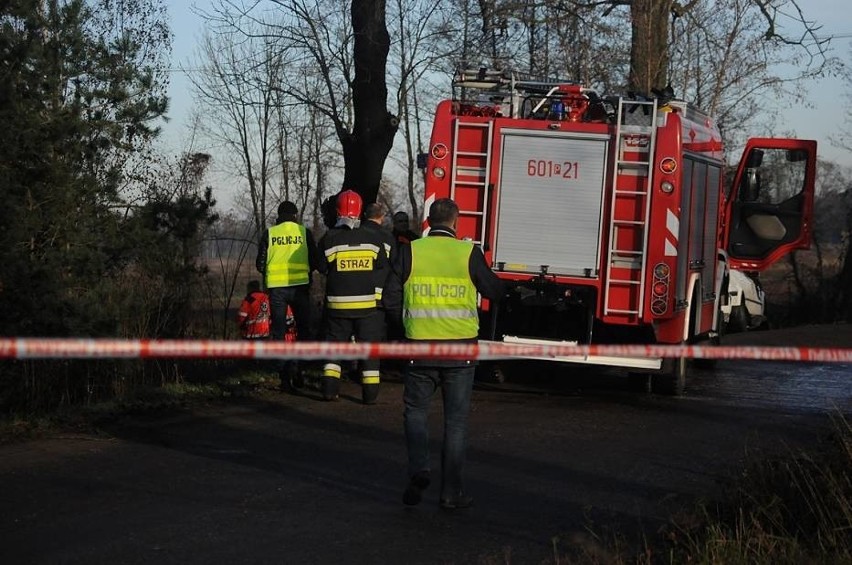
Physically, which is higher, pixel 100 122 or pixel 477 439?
pixel 100 122

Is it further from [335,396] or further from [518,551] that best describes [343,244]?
[518,551]

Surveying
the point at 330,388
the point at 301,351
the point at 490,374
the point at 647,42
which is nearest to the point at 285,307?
the point at 330,388

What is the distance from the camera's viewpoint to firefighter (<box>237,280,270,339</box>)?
499 inches

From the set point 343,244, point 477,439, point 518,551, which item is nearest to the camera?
point 518,551

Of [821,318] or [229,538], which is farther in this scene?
[821,318]

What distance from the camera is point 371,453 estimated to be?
28.9 ft

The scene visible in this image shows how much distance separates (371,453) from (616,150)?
14.9 feet

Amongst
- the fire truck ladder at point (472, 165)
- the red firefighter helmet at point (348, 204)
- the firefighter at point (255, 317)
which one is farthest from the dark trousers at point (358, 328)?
the firefighter at point (255, 317)

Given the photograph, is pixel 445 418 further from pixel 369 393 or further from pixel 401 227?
pixel 401 227

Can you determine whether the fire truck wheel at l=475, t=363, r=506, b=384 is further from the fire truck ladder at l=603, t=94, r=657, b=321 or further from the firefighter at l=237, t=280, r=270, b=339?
the firefighter at l=237, t=280, r=270, b=339

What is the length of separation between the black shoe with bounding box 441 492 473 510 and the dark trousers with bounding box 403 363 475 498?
2 cm

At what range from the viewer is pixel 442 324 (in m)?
A: 7.20

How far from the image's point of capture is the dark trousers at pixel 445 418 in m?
7.07

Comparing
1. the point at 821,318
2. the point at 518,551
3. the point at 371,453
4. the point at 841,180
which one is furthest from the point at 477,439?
the point at 841,180
